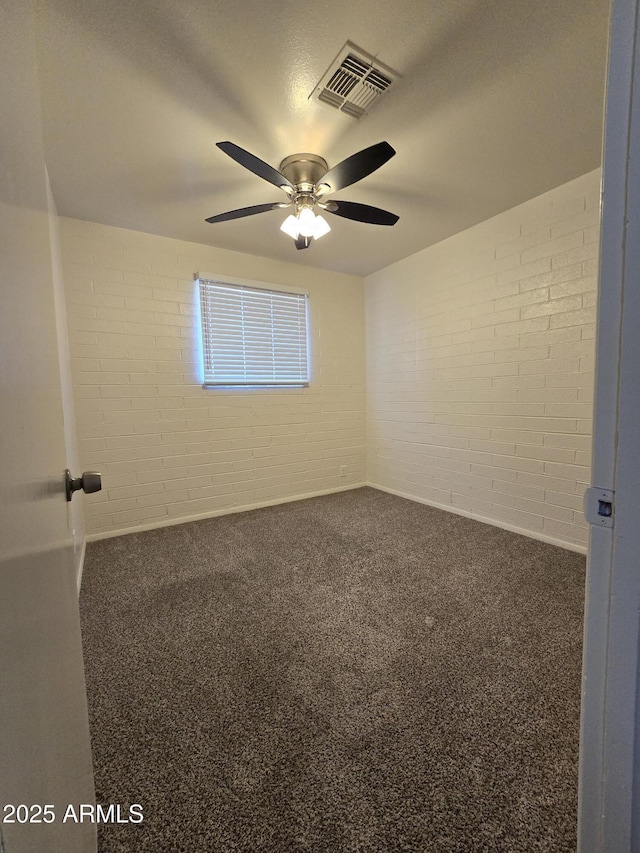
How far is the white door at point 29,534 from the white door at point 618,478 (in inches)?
28.9

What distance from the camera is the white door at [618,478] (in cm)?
44

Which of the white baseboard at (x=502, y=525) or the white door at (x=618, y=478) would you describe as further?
the white baseboard at (x=502, y=525)

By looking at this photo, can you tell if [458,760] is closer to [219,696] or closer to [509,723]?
[509,723]

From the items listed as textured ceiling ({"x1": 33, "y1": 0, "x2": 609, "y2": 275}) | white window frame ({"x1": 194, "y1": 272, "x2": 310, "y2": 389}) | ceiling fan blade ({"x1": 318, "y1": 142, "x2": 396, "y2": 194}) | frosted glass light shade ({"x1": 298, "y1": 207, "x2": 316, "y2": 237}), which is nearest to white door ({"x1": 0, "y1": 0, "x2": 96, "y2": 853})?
textured ceiling ({"x1": 33, "y1": 0, "x2": 609, "y2": 275})

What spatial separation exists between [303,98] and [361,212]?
64 centimetres

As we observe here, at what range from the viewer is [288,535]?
285 centimetres

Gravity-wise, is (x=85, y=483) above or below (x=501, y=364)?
below

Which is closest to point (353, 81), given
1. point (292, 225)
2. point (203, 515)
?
point (292, 225)

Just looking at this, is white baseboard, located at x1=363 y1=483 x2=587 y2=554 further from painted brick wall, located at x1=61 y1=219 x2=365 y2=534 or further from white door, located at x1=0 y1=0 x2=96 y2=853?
white door, located at x1=0 y1=0 x2=96 y2=853

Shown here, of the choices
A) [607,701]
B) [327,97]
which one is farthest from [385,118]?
[607,701]

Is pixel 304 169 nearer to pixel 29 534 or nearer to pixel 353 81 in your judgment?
pixel 353 81

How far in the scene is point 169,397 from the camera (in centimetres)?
308

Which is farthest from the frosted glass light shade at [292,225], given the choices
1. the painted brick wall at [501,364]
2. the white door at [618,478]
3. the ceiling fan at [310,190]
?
the white door at [618,478]

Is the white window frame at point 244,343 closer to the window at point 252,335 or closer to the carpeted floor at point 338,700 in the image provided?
the window at point 252,335
